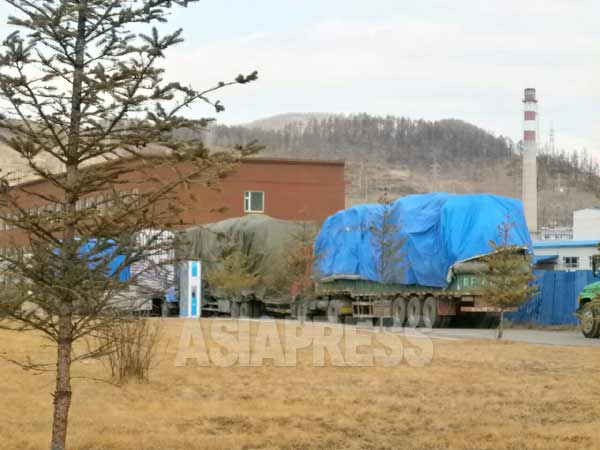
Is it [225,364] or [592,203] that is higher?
[592,203]

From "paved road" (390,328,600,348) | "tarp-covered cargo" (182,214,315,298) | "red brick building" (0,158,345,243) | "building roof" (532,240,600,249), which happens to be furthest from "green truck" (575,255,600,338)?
"red brick building" (0,158,345,243)

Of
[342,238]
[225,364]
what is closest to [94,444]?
[225,364]

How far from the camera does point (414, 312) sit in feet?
101

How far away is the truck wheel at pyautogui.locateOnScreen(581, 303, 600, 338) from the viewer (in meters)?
25.3

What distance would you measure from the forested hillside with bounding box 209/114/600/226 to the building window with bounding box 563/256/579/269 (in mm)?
91575

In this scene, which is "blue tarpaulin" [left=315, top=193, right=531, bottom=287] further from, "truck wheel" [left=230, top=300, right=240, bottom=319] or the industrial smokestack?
the industrial smokestack

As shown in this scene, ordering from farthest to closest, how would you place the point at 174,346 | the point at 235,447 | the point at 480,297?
the point at 480,297 < the point at 174,346 < the point at 235,447

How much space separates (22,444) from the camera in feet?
31.9

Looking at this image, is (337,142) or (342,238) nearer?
(342,238)

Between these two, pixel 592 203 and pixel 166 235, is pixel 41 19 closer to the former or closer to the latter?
pixel 166 235

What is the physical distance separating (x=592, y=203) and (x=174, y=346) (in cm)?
12172

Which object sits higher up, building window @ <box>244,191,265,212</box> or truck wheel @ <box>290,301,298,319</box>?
building window @ <box>244,191,265,212</box>

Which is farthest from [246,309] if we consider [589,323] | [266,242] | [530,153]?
[530,153]

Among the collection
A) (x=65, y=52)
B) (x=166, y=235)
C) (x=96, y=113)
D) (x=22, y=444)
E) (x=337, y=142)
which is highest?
(x=337, y=142)
